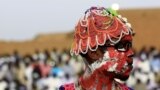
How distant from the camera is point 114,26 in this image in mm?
5180

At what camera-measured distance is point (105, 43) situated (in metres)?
5.19

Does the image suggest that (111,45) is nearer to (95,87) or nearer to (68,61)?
(95,87)

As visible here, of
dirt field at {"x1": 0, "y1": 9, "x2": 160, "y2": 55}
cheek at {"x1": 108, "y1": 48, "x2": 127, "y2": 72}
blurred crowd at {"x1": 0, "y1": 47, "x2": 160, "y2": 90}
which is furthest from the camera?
dirt field at {"x1": 0, "y1": 9, "x2": 160, "y2": 55}

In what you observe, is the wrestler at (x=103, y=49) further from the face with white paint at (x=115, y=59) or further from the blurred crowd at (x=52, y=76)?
the blurred crowd at (x=52, y=76)

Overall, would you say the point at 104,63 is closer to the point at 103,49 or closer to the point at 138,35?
the point at 103,49

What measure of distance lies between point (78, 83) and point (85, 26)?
1.17 ft

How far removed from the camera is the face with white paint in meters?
5.14

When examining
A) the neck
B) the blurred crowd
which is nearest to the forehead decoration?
the neck

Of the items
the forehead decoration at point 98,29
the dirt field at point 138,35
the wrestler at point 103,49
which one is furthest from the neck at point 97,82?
the dirt field at point 138,35

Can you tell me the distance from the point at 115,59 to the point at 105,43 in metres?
0.12

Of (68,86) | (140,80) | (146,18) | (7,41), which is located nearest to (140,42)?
(146,18)

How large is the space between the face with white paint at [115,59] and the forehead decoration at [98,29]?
0.13ft

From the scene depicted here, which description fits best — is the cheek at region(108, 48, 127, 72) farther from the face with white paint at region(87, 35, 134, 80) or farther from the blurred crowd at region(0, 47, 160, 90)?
the blurred crowd at region(0, 47, 160, 90)

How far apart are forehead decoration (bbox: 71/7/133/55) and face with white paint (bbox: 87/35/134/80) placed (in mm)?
39
